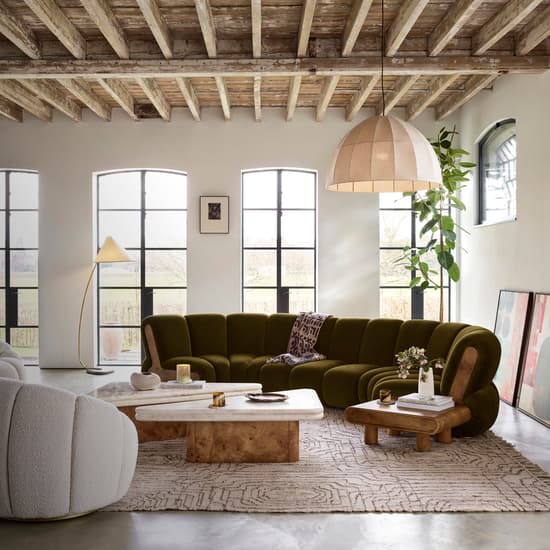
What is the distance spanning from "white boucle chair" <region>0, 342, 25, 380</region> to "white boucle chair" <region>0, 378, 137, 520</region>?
1927 mm

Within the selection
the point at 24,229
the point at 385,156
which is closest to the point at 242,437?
the point at 385,156

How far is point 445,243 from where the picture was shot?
26.1ft

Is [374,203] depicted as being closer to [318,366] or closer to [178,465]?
[318,366]

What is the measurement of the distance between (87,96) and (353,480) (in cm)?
524

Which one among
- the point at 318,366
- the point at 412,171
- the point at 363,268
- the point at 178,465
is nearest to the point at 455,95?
the point at 363,268

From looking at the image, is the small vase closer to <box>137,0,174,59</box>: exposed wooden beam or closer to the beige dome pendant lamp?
the beige dome pendant lamp

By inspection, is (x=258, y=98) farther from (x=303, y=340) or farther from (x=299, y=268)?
(x=303, y=340)

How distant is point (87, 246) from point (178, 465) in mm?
4907

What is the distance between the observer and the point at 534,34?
5.73 metres

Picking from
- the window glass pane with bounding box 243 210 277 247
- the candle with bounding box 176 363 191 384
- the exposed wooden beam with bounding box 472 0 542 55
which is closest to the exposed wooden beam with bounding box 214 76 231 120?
the window glass pane with bounding box 243 210 277 247

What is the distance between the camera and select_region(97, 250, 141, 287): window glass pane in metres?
9.12

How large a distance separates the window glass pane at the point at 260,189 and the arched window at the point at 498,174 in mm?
2573

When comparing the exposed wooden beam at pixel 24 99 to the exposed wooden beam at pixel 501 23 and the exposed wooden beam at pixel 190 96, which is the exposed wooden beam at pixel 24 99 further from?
the exposed wooden beam at pixel 501 23

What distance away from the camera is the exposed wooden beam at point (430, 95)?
6977mm
